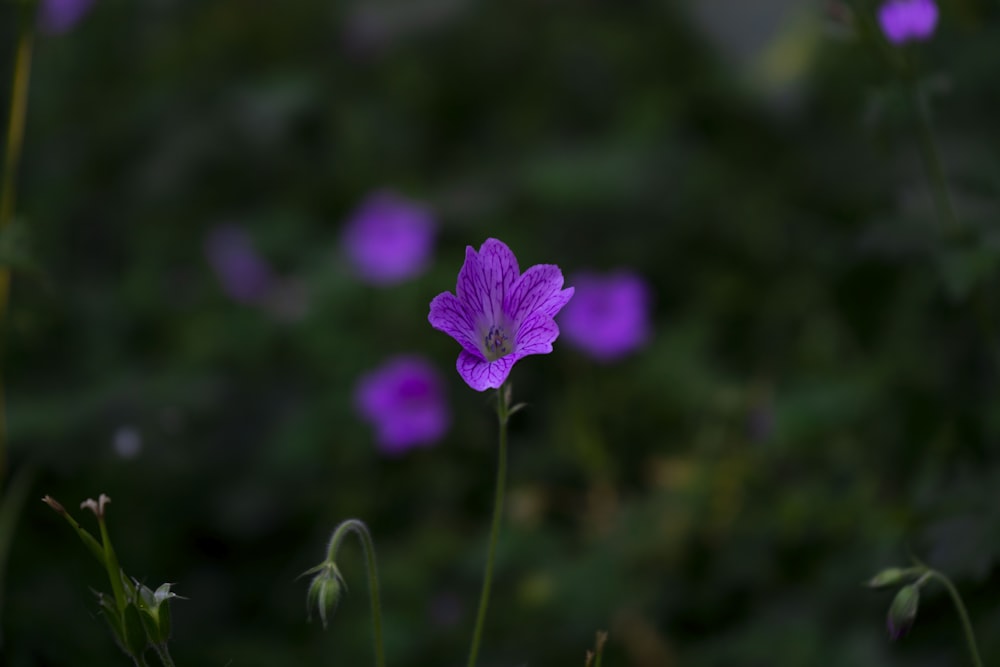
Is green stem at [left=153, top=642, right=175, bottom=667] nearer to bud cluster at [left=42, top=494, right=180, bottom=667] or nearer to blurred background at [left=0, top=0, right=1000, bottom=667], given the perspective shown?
bud cluster at [left=42, top=494, right=180, bottom=667]

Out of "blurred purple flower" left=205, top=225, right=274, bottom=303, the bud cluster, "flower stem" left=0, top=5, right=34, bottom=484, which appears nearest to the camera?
the bud cluster

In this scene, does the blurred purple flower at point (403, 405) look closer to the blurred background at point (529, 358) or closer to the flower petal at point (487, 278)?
the blurred background at point (529, 358)

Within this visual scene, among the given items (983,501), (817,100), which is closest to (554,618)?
(983,501)

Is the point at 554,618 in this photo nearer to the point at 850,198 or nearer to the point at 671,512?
the point at 671,512

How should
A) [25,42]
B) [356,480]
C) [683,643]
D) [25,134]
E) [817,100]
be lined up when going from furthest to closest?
[817,100] < [25,134] < [356,480] < [683,643] < [25,42]

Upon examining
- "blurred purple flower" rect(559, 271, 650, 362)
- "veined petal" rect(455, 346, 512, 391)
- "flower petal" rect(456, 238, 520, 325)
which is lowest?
"veined petal" rect(455, 346, 512, 391)

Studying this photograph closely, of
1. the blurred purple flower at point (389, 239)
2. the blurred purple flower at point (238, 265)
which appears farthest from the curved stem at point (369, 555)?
the blurred purple flower at point (238, 265)

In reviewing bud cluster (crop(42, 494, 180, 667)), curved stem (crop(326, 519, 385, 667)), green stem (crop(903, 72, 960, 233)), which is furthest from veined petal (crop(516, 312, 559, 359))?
green stem (crop(903, 72, 960, 233))
